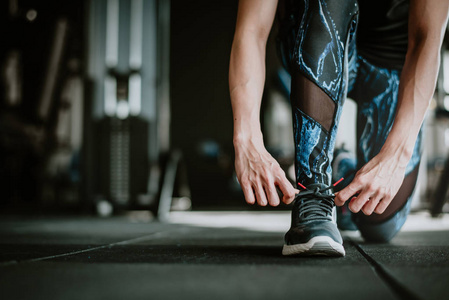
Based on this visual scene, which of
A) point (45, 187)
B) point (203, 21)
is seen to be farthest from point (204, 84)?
point (45, 187)

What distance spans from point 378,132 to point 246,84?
1.89ft

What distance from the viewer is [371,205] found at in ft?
2.84

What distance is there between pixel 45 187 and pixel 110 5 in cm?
280

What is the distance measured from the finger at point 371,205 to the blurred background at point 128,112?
24.1 inches

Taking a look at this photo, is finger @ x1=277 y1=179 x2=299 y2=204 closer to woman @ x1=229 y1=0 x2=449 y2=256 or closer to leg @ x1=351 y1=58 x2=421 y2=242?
woman @ x1=229 y1=0 x2=449 y2=256

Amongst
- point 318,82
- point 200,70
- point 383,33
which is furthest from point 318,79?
point 200,70

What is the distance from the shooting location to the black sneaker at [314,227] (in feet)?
2.79

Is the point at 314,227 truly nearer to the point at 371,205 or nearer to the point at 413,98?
the point at 371,205

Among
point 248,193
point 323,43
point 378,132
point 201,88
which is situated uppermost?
point 201,88

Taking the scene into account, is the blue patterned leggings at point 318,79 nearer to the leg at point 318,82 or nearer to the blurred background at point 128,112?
the leg at point 318,82

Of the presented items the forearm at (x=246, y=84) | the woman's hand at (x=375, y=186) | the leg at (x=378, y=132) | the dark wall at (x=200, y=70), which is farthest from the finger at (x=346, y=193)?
the dark wall at (x=200, y=70)

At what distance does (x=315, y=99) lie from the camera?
3.23ft

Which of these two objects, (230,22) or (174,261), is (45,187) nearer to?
(230,22)

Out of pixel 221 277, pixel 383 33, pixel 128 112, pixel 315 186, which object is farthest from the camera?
pixel 128 112
